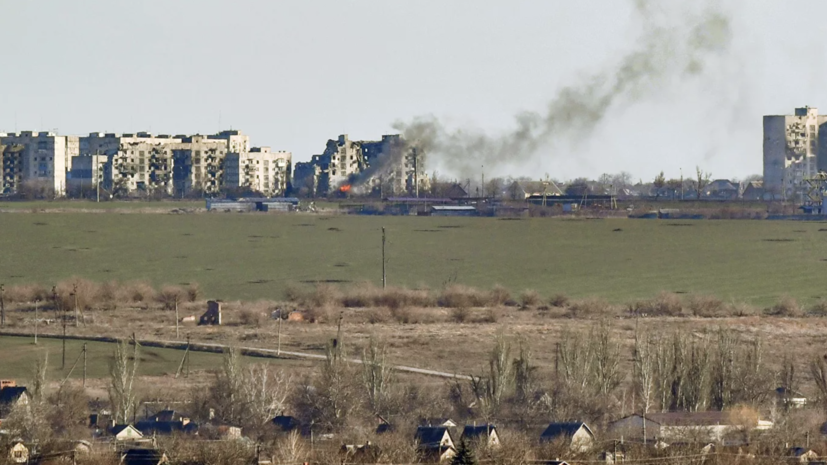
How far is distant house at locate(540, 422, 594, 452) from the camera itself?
18.7m

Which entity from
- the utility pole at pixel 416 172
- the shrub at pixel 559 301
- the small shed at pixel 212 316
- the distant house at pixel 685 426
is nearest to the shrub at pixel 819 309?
the shrub at pixel 559 301

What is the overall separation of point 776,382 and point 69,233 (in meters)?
45.7

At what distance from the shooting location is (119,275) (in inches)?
1859

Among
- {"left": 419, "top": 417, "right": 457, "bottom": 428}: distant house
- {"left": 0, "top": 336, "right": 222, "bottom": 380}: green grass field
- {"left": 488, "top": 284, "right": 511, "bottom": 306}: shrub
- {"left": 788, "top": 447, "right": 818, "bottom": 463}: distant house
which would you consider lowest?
{"left": 788, "top": 447, "right": 818, "bottom": 463}: distant house

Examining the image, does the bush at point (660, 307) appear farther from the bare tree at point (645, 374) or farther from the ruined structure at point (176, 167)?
the ruined structure at point (176, 167)

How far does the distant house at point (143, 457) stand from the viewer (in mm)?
17297

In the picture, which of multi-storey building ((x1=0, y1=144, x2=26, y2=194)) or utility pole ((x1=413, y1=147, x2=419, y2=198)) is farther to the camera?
multi-storey building ((x1=0, y1=144, x2=26, y2=194))

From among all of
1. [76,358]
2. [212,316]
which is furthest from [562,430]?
[212,316]

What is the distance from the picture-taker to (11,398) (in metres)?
21.4

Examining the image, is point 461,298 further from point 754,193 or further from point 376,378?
point 754,193

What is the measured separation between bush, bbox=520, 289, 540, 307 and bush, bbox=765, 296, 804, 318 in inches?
209

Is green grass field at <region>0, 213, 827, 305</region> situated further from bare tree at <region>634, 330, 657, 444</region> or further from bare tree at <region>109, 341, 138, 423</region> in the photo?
bare tree at <region>109, 341, 138, 423</region>

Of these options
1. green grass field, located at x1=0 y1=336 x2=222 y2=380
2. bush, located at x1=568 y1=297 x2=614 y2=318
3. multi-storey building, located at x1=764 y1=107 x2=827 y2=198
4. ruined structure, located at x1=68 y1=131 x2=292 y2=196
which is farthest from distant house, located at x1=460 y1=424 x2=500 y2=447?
ruined structure, located at x1=68 y1=131 x2=292 y2=196

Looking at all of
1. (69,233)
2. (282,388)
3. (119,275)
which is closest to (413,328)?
(282,388)
